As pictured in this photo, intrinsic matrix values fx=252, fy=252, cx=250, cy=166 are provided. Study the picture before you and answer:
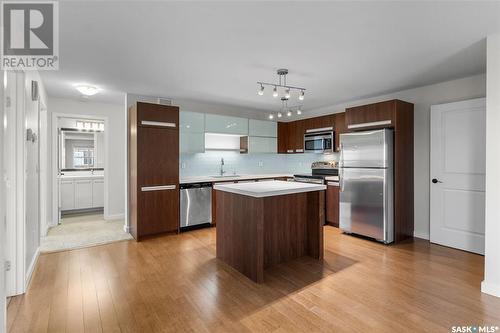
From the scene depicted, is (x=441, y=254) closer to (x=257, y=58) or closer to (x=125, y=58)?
(x=257, y=58)

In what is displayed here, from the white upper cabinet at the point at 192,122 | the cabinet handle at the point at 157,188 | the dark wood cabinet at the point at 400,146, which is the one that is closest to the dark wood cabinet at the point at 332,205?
the dark wood cabinet at the point at 400,146

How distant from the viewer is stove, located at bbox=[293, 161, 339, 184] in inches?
193

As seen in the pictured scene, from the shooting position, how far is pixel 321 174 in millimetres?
5398

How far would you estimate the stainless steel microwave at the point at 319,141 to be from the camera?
5098mm

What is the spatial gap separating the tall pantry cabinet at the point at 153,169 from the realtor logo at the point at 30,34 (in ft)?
4.48

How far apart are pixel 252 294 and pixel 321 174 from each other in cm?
353

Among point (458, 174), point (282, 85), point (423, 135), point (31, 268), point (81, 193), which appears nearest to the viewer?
point (31, 268)

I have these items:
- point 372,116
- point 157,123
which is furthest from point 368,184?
point 157,123

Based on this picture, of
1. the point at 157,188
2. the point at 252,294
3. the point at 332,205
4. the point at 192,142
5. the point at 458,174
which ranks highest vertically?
the point at 192,142

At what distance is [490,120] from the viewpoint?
2.37 m

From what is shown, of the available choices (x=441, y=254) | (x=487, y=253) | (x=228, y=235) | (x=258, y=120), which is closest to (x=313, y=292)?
(x=228, y=235)

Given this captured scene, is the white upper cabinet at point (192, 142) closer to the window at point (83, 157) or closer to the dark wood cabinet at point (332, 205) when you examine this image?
the dark wood cabinet at point (332, 205)

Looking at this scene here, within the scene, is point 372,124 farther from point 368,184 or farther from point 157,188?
point 157,188

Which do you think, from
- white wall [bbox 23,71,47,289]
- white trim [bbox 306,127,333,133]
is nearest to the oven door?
white trim [bbox 306,127,333,133]
